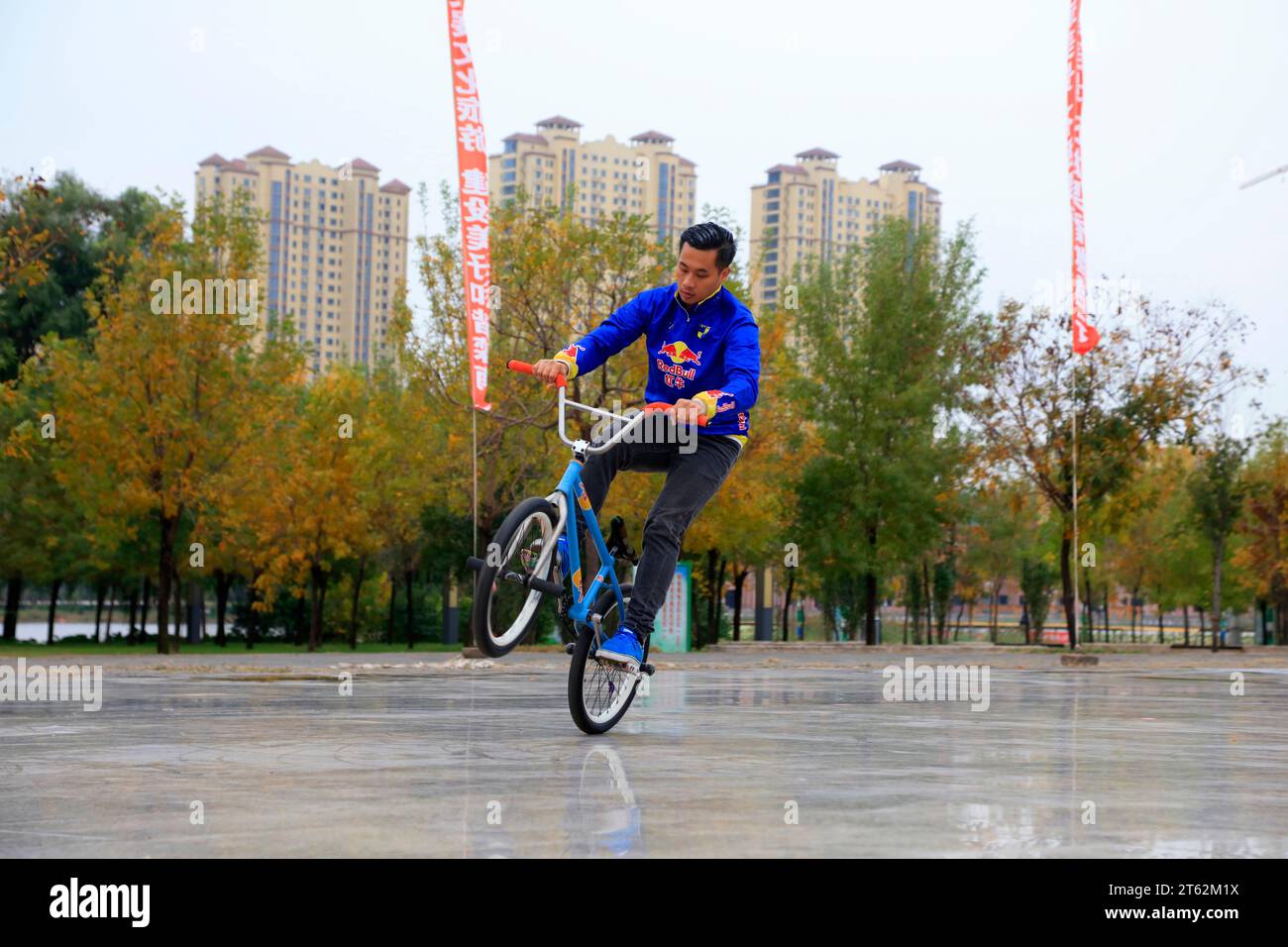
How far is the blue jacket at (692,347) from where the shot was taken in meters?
7.56

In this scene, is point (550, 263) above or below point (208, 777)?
above

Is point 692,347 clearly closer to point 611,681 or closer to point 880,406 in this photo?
point 611,681

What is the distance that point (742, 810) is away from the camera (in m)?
4.83

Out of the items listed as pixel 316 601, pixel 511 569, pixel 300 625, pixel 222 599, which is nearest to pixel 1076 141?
pixel 511 569

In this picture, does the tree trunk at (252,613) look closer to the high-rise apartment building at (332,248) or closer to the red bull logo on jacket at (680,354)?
the red bull logo on jacket at (680,354)

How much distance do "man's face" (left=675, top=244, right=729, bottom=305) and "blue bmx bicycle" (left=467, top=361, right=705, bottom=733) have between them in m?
0.60

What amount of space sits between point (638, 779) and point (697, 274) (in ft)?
9.65

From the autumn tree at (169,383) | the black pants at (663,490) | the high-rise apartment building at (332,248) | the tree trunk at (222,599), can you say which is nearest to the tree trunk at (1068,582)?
the autumn tree at (169,383)

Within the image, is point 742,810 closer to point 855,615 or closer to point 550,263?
point 550,263

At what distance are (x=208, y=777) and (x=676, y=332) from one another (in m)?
3.42

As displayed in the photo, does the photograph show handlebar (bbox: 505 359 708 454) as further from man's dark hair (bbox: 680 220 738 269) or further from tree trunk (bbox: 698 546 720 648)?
tree trunk (bbox: 698 546 720 648)

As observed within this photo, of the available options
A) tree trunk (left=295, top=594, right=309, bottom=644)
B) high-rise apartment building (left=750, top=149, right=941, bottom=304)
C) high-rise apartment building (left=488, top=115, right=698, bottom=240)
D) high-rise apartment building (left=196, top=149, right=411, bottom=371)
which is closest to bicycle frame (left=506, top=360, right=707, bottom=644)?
tree trunk (left=295, top=594, right=309, bottom=644)
